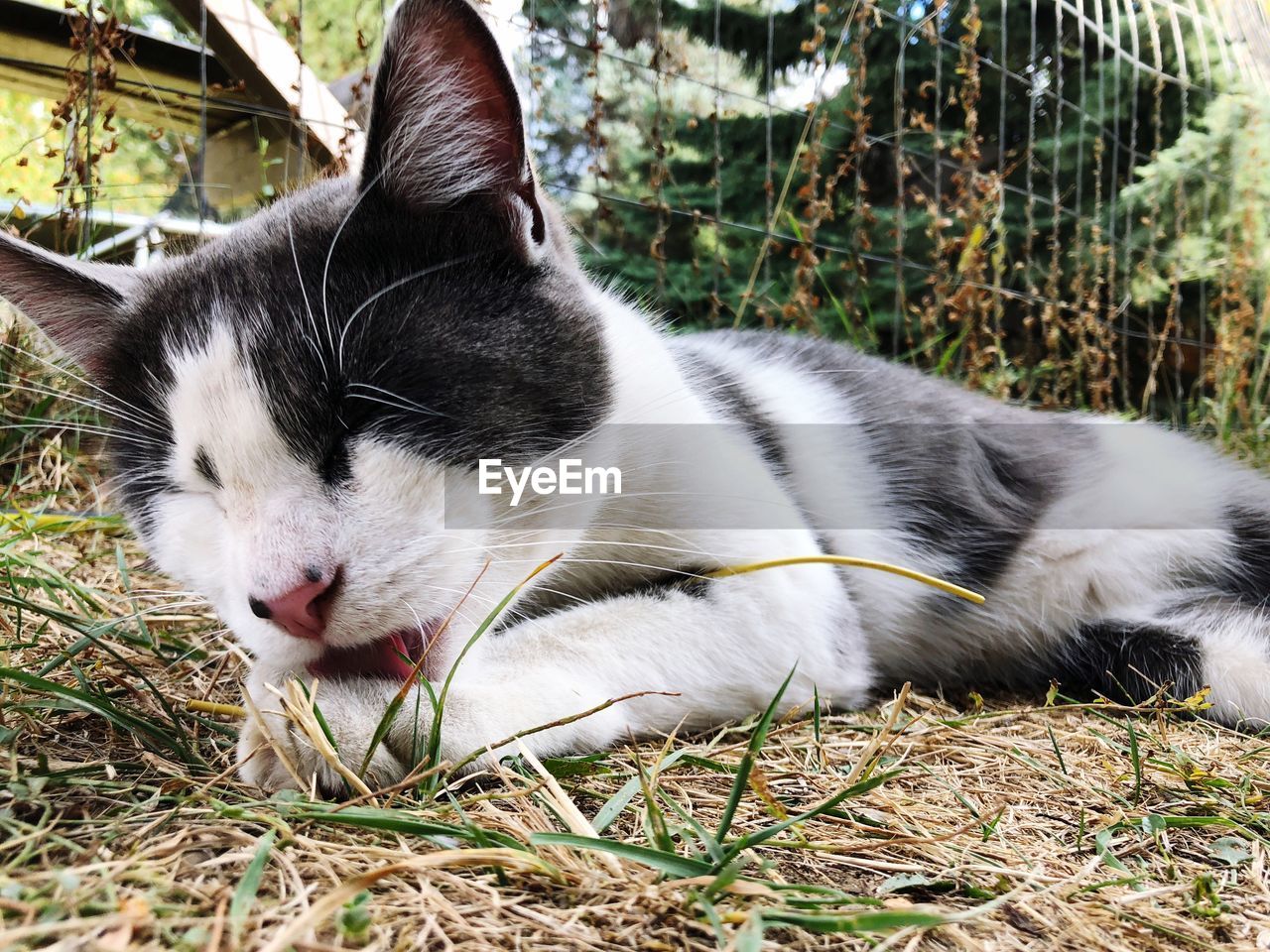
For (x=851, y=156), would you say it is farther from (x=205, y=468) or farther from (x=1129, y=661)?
(x=205, y=468)

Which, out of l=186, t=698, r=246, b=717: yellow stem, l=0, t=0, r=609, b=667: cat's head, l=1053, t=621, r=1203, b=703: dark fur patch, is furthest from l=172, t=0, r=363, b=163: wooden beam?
l=1053, t=621, r=1203, b=703: dark fur patch

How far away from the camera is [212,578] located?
1201mm

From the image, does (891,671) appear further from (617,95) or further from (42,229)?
(617,95)

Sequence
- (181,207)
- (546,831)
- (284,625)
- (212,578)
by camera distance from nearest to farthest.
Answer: (546,831)
(284,625)
(212,578)
(181,207)

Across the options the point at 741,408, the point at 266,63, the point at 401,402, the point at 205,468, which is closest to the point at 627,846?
the point at 401,402

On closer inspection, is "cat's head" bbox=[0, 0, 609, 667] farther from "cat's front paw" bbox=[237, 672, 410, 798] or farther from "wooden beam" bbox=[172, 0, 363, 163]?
"wooden beam" bbox=[172, 0, 363, 163]

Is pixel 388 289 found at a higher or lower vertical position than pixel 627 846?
higher

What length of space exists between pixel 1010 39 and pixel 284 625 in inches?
256

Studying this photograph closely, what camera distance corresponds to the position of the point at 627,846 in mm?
750

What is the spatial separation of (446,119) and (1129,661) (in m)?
1.54

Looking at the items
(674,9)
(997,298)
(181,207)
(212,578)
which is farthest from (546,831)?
(674,9)

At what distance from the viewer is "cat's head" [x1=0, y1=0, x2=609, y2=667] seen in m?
1.03

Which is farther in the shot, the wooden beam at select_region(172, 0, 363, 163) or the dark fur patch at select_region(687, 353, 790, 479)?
the wooden beam at select_region(172, 0, 363, 163)

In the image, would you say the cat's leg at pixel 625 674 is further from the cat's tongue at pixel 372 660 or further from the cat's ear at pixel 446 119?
the cat's ear at pixel 446 119
